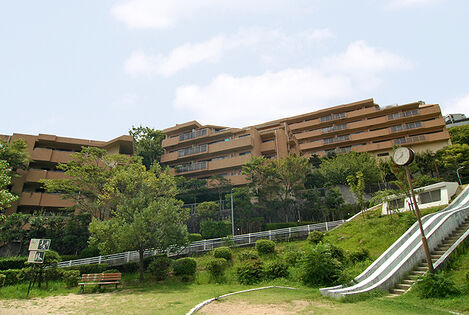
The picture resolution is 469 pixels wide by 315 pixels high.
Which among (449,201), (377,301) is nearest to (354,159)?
(449,201)

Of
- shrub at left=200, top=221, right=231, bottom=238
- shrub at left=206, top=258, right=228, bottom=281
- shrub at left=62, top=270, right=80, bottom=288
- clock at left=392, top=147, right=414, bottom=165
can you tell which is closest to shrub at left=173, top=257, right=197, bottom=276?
shrub at left=206, top=258, right=228, bottom=281

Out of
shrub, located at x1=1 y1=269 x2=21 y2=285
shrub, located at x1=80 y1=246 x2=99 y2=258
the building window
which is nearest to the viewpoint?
shrub, located at x1=1 y1=269 x2=21 y2=285

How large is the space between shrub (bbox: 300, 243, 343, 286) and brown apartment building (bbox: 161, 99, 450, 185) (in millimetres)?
23708

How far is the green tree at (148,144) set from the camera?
42469mm

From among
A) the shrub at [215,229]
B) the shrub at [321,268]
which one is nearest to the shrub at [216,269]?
the shrub at [321,268]

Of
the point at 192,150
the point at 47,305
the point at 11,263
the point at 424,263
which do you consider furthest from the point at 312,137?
the point at 47,305

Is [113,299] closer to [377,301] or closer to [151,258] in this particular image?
[151,258]

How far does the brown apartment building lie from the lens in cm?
3925

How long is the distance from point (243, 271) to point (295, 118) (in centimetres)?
4680

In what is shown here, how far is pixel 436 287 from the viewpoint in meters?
8.63

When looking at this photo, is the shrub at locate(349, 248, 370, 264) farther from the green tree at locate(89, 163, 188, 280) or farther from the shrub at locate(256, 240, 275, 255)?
the green tree at locate(89, 163, 188, 280)

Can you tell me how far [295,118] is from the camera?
57.3 meters

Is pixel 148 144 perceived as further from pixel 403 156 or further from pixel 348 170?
pixel 403 156

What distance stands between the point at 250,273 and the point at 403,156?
8864 millimetres
